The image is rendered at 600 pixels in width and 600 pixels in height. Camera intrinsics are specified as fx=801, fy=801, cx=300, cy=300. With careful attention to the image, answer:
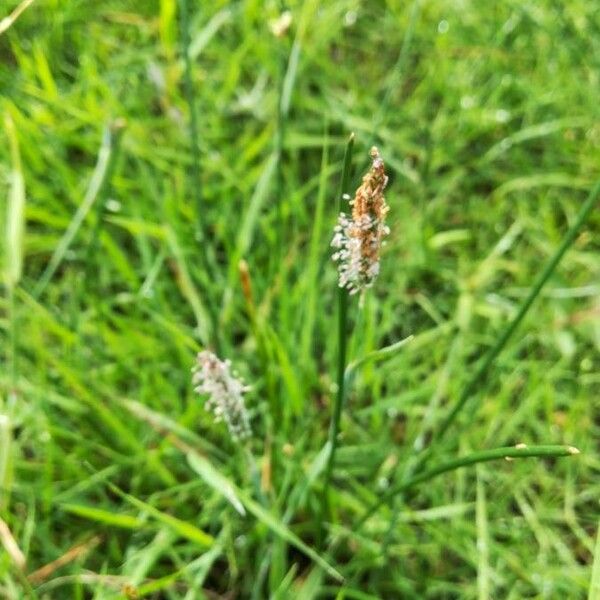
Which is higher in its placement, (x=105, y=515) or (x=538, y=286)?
(x=538, y=286)

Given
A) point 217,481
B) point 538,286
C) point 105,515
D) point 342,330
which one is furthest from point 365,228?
point 105,515

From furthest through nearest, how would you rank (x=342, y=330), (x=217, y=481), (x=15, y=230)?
1. (x=15, y=230)
2. (x=217, y=481)
3. (x=342, y=330)

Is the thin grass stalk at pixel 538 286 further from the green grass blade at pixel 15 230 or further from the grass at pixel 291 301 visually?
the green grass blade at pixel 15 230

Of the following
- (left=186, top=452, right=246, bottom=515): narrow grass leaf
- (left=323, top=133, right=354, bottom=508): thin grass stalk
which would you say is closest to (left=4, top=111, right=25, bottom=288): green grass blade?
(left=186, top=452, right=246, bottom=515): narrow grass leaf

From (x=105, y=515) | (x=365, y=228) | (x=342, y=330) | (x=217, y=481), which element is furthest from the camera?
(x=105, y=515)

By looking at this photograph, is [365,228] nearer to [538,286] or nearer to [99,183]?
[538,286]

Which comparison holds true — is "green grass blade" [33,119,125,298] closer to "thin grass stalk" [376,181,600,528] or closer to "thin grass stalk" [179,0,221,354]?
"thin grass stalk" [179,0,221,354]

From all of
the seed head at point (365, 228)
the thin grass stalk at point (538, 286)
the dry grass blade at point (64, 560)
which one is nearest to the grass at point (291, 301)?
the dry grass blade at point (64, 560)
